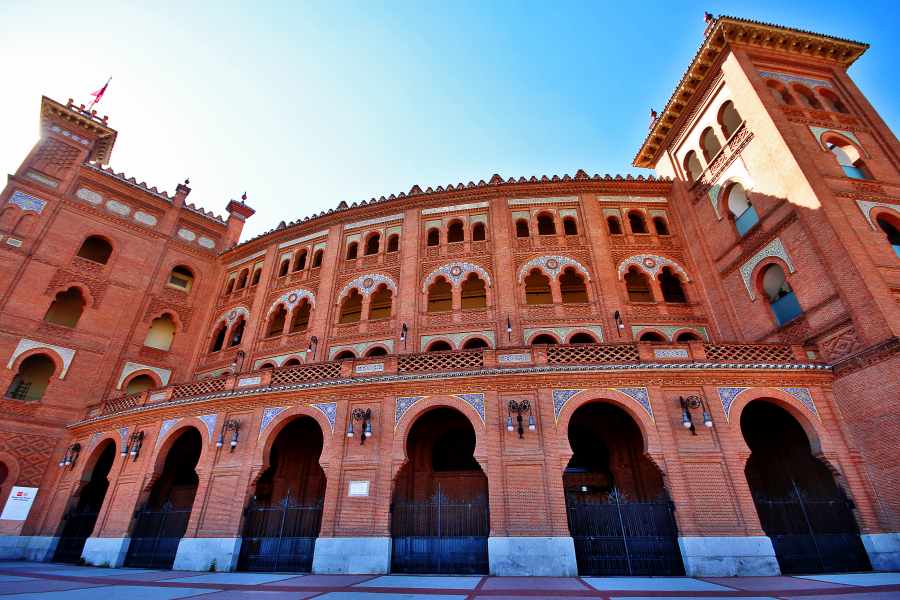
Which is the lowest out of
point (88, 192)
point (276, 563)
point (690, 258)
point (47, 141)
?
point (276, 563)

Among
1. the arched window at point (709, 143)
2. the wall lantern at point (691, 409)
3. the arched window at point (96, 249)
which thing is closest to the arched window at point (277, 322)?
the arched window at point (96, 249)

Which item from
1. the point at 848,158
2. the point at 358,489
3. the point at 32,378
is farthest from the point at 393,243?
the point at 848,158

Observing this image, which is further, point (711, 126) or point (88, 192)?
point (88, 192)

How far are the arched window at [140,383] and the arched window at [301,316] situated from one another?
24.3ft

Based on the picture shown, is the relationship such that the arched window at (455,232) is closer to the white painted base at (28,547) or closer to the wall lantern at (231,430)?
the wall lantern at (231,430)

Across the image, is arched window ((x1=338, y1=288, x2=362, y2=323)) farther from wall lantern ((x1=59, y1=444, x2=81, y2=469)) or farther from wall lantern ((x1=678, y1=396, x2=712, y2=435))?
wall lantern ((x1=678, y1=396, x2=712, y2=435))

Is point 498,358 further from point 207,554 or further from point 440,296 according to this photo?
point 207,554

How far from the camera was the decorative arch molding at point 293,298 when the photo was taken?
20.6 m

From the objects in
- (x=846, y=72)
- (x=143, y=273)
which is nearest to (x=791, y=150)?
(x=846, y=72)

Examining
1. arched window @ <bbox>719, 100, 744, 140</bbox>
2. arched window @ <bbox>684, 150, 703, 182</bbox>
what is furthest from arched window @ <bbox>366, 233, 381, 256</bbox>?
arched window @ <bbox>719, 100, 744, 140</bbox>

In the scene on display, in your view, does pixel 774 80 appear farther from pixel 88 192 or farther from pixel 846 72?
pixel 88 192

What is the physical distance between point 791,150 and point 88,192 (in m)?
32.0

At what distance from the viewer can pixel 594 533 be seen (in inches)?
457

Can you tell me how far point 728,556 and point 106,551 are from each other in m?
17.6
